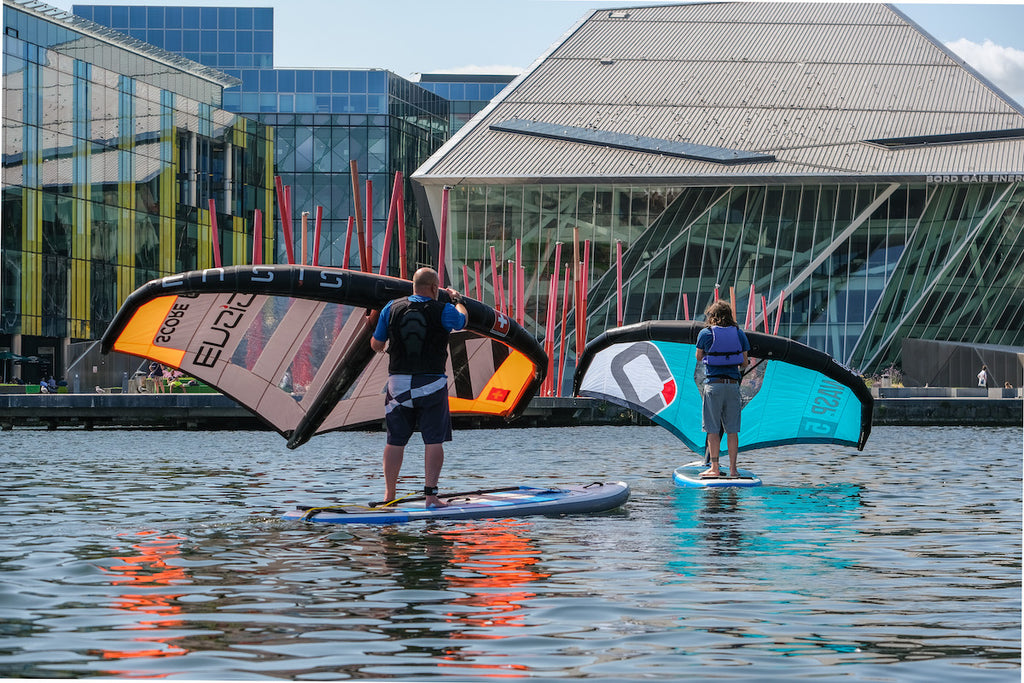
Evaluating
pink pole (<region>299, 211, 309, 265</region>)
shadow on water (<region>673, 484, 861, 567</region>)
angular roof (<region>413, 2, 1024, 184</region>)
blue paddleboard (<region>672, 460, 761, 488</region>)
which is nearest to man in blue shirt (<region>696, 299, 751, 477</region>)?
blue paddleboard (<region>672, 460, 761, 488</region>)

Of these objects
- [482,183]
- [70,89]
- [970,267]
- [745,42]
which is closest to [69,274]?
[70,89]

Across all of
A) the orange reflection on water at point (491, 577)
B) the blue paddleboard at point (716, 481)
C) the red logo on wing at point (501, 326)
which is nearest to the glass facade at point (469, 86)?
the blue paddleboard at point (716, 481)

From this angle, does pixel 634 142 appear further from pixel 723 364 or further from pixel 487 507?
pixel 487 507

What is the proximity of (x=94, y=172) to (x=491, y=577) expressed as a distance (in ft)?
193

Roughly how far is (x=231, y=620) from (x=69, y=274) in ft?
193

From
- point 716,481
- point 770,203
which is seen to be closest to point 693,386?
point 716,481

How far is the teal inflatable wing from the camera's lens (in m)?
17.4

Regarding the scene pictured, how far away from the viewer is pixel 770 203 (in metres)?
60.9

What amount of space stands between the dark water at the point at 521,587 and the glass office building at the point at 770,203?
44.8 metres

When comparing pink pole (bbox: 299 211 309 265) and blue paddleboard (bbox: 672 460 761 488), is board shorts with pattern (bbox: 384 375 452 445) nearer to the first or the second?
blue paddleboard (bbox: 672 460 761 488)

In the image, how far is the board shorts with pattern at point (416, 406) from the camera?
37.9ft

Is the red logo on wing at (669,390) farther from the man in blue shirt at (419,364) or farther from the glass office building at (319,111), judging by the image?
the glass office building at (319,111)

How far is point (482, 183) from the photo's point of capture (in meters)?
61.0

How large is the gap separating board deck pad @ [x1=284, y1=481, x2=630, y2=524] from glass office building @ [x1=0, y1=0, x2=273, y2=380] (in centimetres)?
4843
